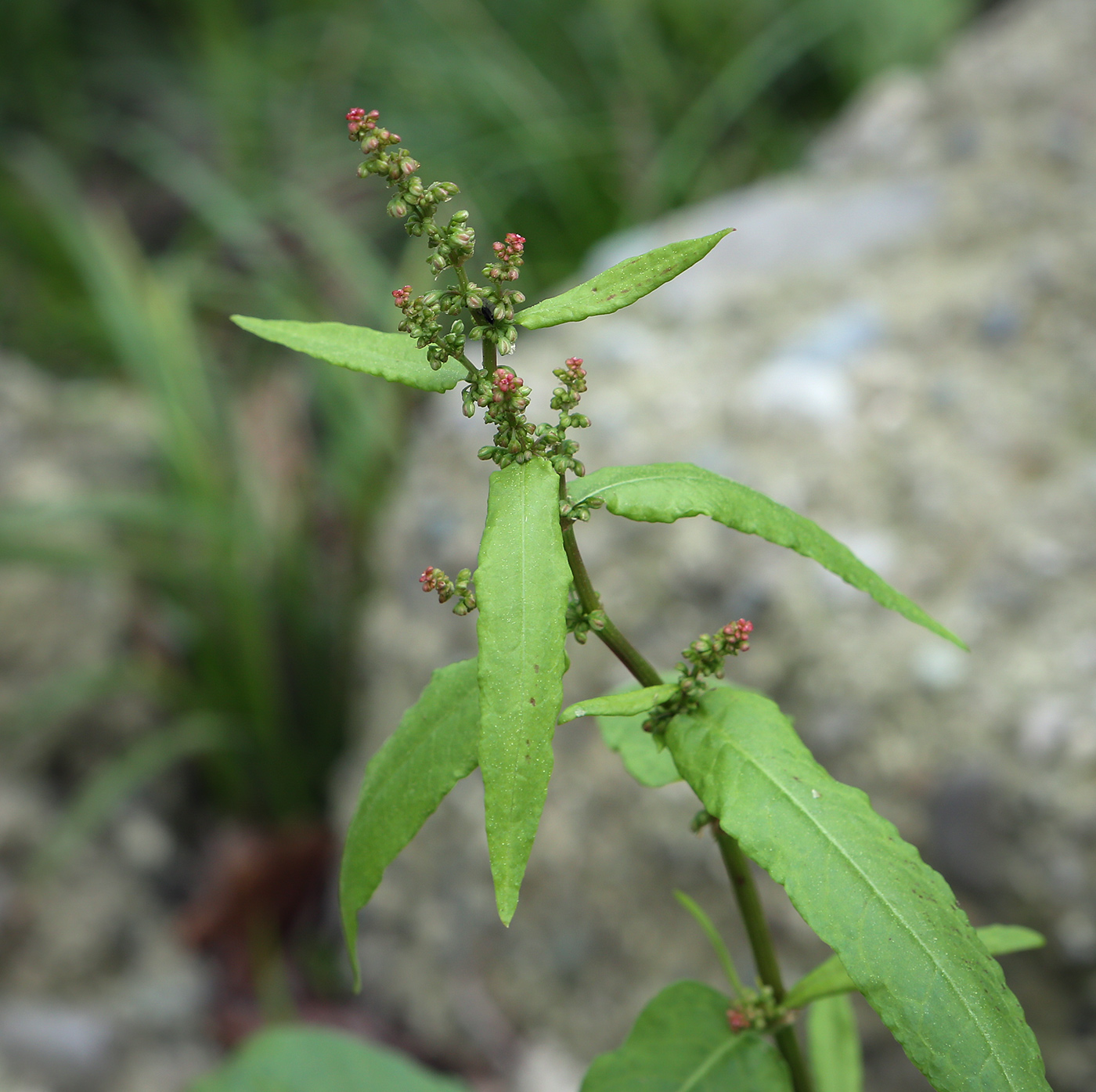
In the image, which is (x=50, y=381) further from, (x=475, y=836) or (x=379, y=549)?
(x=475, y=836)

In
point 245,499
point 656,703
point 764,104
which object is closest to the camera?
point 656,703

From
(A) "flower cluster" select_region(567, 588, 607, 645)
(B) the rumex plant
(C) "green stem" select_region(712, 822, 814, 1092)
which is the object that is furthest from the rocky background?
(A) "flower cluster" select_region(567, 588, 607, 645)

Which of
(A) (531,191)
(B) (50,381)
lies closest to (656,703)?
(A) (531,191)

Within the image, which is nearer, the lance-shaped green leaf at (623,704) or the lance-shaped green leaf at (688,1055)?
the lance-shaped green leaf at (623,704)

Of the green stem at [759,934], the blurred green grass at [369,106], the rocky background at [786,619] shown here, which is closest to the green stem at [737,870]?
the green stem at [759,934]

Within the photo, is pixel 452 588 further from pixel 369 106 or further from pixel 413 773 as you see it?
pixel 369 106

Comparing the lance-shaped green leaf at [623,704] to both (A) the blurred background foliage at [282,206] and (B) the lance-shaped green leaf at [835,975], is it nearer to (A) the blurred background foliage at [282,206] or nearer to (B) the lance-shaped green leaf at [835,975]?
(B) the lance-shaped green leaf at [835,975]

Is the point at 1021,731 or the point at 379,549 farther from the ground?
the point at 379,549

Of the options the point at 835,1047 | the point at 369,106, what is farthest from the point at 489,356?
the point at 369,106
